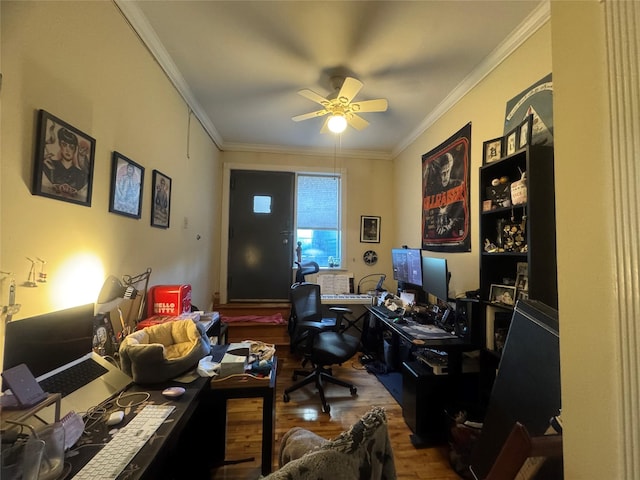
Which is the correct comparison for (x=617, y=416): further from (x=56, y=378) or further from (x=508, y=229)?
(x=56, y=378)

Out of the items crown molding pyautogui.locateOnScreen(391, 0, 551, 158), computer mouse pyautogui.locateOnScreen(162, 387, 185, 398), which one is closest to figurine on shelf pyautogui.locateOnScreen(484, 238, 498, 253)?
crown molding pyautogui.locateOnScreen(391, 0, 551, 158)

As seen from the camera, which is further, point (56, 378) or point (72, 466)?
point (56, 378)

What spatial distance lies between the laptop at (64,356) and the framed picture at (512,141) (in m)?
2.53

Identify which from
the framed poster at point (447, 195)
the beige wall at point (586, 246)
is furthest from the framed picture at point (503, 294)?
the beige wall at point (586, 246)

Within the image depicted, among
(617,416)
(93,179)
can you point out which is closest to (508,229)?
(617,416)

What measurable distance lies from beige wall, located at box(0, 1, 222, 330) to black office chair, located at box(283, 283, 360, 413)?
1208 millimetres

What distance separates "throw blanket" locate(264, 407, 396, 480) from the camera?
0.61 m

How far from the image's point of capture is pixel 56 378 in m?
1.10

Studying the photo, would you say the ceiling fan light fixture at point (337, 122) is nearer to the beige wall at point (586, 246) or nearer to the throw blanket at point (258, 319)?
the beige wall at point (586, 246)

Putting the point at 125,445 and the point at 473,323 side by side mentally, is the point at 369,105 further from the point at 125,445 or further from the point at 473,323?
the point at 125,445

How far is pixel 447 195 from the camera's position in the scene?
268 cm

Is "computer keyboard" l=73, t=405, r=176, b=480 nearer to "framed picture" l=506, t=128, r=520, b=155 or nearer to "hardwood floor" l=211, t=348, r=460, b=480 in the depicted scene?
"hardwood floor" l=211, t=348, r=460, b=480

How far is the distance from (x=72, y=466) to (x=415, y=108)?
3358 mm

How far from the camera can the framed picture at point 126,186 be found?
153cm
